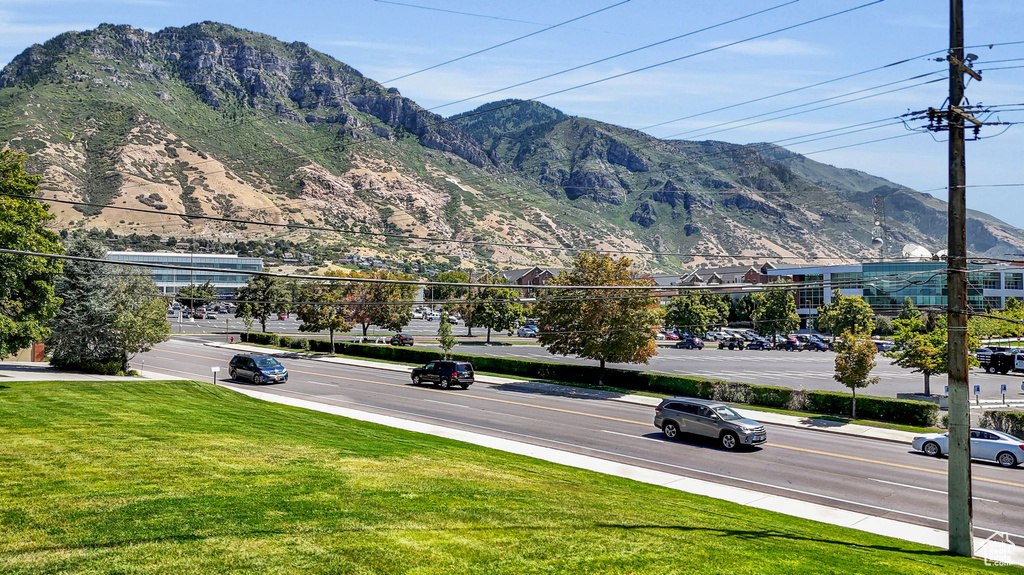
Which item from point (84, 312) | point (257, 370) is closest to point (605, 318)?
point (257, 370)

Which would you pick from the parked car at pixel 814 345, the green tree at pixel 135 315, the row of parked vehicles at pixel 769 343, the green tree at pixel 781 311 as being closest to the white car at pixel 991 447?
the green tree at pixel 135 315

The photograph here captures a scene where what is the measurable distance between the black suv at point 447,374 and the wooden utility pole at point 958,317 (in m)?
30.1

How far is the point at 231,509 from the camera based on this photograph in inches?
427

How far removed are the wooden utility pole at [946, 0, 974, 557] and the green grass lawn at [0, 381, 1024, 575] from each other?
98 centimetres

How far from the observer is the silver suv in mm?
25391

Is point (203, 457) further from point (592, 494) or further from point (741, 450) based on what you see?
point (741, 450)

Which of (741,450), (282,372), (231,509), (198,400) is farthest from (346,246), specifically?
(231,509)

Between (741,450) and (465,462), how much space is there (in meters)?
12.2

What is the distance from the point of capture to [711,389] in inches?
1503

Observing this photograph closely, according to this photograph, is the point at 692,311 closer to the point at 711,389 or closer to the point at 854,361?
the point at 711,389

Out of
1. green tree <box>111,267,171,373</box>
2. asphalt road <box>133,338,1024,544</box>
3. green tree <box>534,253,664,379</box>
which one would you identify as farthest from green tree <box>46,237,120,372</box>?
green tree <box>534,253,664,379</box>

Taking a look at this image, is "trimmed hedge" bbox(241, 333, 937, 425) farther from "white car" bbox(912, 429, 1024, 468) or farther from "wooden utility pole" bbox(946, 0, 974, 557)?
"wooden utility pole" bbox(946, 0, 974, 557)

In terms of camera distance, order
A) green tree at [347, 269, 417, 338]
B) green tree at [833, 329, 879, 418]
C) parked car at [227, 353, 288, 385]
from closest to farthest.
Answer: green tree at [833, 329, 879, 418], parked car at [227, 353, 288, 385], green tree at [347, 269, 417, 338]

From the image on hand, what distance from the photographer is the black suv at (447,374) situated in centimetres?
4125
